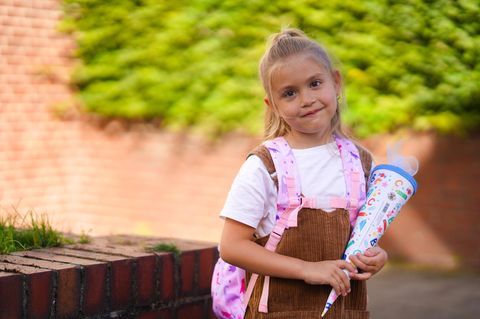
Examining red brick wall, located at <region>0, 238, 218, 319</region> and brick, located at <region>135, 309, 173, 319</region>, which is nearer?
red brick wall, located at <region>0, 238, 218, 319</region>

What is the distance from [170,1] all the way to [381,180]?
5053mm

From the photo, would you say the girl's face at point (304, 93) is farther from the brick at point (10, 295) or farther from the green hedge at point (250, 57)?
the green hedge at point (250, 57)

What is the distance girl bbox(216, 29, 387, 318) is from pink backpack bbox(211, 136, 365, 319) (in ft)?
0.04

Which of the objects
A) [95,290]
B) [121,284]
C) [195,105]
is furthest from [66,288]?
[195,105]

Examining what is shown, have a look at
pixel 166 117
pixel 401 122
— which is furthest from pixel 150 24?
pixel 401 122


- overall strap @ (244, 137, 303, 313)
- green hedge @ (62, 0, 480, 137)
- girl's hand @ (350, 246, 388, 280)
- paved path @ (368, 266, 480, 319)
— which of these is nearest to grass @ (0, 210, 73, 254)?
overall strap @ (244, 137, 303, 313)

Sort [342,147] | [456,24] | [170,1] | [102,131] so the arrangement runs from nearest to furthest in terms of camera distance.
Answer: [342,147] → [456,24] → [170,1] → [102,131]

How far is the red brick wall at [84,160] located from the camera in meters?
7.20

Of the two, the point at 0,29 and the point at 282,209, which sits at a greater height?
the point at 0,29

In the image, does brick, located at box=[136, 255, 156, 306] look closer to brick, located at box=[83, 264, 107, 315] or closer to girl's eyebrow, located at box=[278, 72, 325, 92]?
brick, located at box=[83, 264, 107, 315]

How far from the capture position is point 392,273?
6.21 metres

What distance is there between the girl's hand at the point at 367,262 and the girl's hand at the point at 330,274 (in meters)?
0.03

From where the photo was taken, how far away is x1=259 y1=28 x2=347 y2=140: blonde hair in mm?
2580

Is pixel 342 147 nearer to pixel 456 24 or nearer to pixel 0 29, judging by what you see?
pixel 456 24
